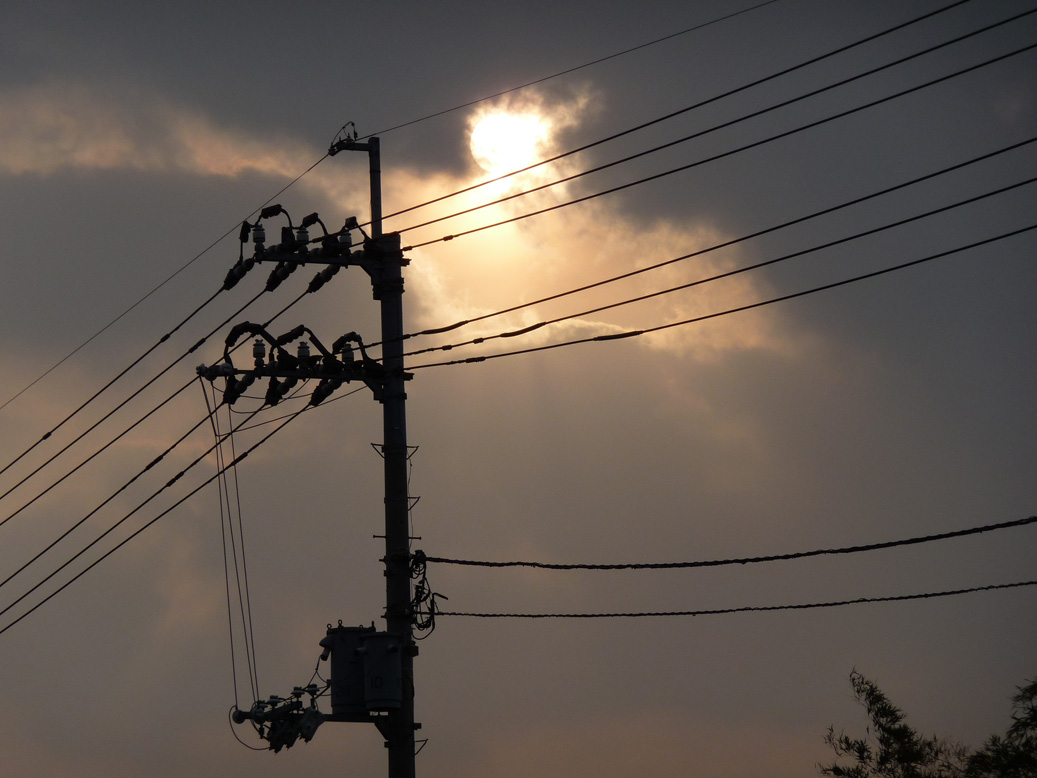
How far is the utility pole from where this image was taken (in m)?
24.7

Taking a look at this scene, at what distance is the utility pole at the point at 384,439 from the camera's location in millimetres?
24734

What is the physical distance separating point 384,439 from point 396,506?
1329 mm

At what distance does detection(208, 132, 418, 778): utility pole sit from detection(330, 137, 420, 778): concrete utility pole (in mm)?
18

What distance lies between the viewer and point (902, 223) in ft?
61.8

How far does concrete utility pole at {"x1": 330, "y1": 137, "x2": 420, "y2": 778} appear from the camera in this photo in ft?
80.7

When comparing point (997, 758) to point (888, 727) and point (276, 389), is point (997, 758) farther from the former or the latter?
point (276, 389)

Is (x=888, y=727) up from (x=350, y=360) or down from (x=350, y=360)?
down

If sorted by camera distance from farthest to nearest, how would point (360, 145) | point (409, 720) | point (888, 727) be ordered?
point (888, 727) < point (360, 145) < point (409, 720)

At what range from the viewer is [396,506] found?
1010 inches

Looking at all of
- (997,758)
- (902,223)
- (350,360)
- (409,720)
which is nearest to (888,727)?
(997,758)

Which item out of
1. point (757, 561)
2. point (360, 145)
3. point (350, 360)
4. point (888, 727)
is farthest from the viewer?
point (888, 727)

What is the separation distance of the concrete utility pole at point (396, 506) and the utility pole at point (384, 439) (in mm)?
18

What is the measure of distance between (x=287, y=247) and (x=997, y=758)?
1903 centimetres

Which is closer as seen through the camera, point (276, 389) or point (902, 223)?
point (902, 223)
